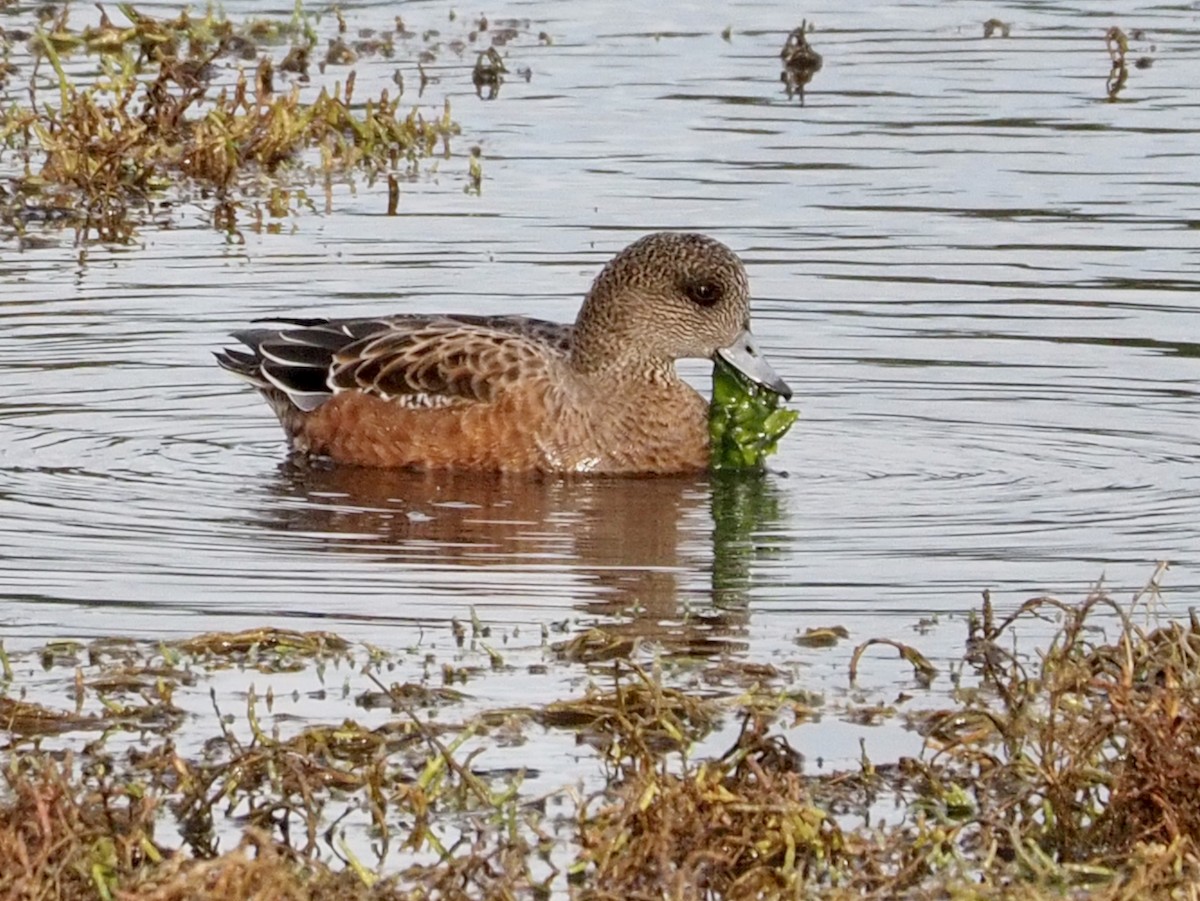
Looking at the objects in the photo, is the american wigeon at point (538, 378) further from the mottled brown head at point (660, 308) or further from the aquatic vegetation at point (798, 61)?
the aquatic vegetation at point (798, 61)

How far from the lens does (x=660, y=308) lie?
10312 mm

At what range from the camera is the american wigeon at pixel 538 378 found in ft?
32.9

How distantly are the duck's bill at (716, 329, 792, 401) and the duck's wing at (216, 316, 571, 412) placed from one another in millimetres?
626

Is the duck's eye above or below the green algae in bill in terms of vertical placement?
above

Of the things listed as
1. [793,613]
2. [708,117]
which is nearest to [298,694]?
[793,613]

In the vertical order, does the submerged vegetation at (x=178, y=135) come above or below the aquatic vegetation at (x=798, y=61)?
below

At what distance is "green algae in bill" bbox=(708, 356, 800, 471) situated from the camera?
994cm

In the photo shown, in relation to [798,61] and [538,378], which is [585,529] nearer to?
[538,378]

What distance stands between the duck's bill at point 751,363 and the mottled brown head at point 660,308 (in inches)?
1.3

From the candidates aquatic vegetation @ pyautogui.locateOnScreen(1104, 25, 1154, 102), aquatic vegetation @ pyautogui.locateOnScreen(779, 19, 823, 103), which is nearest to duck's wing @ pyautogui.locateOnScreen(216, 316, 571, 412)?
aquatic vegetation @ pyautogui.locateOnScreen(779, 19, 823, 103)

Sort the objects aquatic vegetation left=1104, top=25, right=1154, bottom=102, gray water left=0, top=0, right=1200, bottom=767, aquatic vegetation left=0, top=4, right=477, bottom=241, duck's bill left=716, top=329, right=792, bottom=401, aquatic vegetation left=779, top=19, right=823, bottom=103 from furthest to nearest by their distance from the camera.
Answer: aquatic vegetation left=779, top=19, right=823, bottom=103 < aquatic vegetation left=1104, top=25, right=1154, bottom=102 < aquatic vegetation left=0, top=4, right=477, bottom=241 < duck's bill left=716, top=329, right=792, bottom=401 < gray water left=0, top=0, right=1200, bottom=767

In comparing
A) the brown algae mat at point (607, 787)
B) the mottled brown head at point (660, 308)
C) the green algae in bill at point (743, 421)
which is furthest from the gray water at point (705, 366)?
the mottled brown head at point (660, 308)

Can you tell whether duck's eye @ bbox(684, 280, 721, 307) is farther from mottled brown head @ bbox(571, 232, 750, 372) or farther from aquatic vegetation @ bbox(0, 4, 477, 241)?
aquatic vegetation @ bbox(0, 4, 477, 241)

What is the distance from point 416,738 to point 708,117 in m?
9.98
